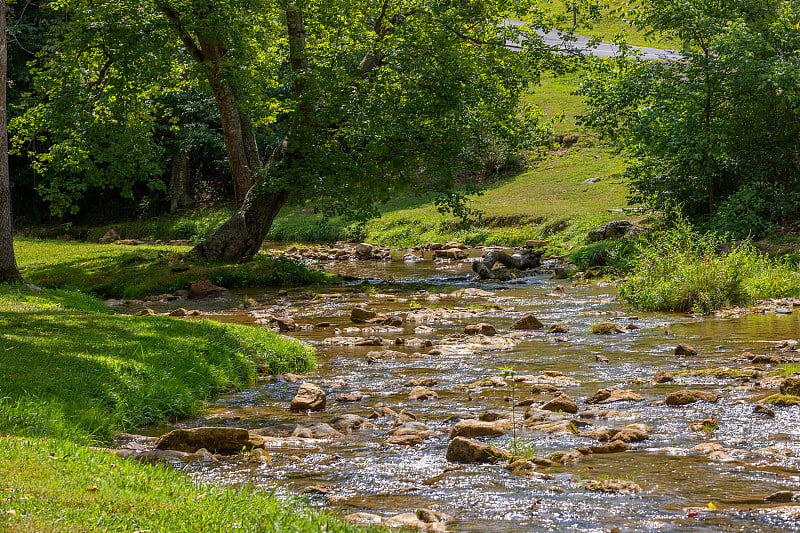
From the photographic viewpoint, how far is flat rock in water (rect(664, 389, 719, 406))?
7332 millimetres

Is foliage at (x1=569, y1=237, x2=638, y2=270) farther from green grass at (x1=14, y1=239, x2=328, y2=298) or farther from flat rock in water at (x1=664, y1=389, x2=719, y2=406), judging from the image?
flat rock in water at (x1=664, y1=389, x2=719, y2=406)

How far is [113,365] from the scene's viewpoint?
8188 millimetres

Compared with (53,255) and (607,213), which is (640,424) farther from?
(53,255)

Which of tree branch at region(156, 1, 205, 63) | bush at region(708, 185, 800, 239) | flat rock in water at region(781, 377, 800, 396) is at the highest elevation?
tree branch at region(156, 1, 205, 63)

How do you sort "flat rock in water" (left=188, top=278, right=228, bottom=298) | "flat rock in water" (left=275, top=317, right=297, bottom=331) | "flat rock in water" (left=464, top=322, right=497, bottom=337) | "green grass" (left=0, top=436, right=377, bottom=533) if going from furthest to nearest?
1. "flat rock in water" (left=188, top=278, right=228, bottom=298)
2. "flat rock in water" (left=275, top=317, right=297, bottom=331)
3. "flat rock in water" (left=464, top=322, right=497, bottom=337)
4. "green grass" (left=0, top=436, right=377, bottom=533)

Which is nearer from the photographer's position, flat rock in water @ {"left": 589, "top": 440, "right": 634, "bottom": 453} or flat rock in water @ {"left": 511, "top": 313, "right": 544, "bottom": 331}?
flat rock in water @ {"left": 589, "top": 440, "right": 634, "bottom": 453}

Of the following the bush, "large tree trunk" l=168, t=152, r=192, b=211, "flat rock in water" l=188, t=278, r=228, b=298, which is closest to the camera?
the bush

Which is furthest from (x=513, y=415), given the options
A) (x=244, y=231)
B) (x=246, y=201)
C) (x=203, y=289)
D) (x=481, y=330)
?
(x=246, y=201)

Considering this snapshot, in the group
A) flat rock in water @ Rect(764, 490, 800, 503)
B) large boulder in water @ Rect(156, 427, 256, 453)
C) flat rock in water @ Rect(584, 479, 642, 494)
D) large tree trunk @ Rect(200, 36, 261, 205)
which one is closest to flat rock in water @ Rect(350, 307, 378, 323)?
large boulder in water @ Rect(156, 427, 256, 453)

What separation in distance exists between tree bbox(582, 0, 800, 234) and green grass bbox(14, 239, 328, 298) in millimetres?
9964

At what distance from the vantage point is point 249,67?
66.4ft

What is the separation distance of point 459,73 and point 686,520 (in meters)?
17.0

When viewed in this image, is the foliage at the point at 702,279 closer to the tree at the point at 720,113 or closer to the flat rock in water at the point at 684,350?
the tree at the point at 720,113

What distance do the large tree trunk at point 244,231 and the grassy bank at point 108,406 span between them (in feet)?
25.7
